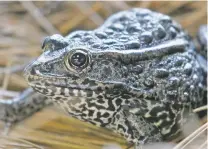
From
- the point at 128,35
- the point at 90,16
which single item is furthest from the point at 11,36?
the point at 128,35

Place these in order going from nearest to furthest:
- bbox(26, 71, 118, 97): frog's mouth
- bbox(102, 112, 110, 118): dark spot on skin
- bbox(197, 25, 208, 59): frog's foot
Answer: bbox(26, 71, 118, 97): frog's mouth < bbox(102, 112, 110, 118): dark spot on skin < bbox(197, 25, 208, 59): frog's foot

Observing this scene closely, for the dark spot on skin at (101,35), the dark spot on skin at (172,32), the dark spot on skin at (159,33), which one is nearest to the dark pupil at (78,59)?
the dark spot on skin at (101,35)

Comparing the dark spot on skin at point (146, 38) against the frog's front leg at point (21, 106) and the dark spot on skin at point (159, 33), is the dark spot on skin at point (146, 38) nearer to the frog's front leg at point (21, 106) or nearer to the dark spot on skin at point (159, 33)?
the dark spot on skin at point (159, 33)

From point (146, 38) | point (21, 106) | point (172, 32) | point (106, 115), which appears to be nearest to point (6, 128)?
point (21, 106)

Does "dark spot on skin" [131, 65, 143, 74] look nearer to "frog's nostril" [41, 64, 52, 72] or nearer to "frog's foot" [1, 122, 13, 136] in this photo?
"frog's nostril" [41, 64, 52, 72]

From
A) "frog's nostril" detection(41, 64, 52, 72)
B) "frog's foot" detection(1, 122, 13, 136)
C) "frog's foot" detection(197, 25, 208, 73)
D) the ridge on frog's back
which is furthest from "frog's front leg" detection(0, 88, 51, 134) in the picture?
"frog's foot" detection(197, 25, 208, 73)

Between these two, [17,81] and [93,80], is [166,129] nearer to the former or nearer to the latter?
[93,80]

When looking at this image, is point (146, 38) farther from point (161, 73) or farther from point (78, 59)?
point (78, 59)
